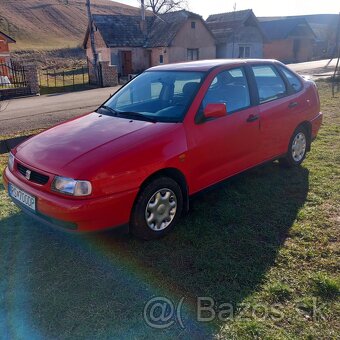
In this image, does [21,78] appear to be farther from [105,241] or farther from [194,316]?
[194,316]

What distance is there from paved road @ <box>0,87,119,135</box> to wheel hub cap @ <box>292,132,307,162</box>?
6.91 meters

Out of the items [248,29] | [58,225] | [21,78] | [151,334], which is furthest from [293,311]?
[248,29]

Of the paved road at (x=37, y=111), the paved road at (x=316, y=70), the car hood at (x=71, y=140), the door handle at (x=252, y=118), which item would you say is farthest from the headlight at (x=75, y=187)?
the paved road at (x=316, y=70)

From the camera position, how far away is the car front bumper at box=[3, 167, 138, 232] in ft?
→ 9.59

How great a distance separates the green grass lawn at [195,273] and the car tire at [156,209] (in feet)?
0.46

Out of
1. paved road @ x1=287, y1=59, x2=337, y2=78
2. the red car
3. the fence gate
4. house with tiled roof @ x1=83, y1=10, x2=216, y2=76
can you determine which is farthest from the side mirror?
house with tiled roof @ x1=83, y1=10, x2=216, y2=76

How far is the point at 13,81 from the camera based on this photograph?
58.2ft

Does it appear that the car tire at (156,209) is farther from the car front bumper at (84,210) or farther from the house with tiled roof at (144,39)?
the house with tiled roof at (144,39)

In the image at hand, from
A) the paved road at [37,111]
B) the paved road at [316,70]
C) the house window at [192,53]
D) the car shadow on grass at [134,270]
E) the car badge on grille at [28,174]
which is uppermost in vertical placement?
the house window at [192,53]

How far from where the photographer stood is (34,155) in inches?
132

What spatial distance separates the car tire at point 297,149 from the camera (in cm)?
518

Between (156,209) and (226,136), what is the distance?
4.00 feet

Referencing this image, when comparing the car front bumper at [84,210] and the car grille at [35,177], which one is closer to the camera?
the car front bumper at [84,210]

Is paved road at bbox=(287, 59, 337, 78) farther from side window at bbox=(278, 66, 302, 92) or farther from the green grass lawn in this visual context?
the green grass lawn
